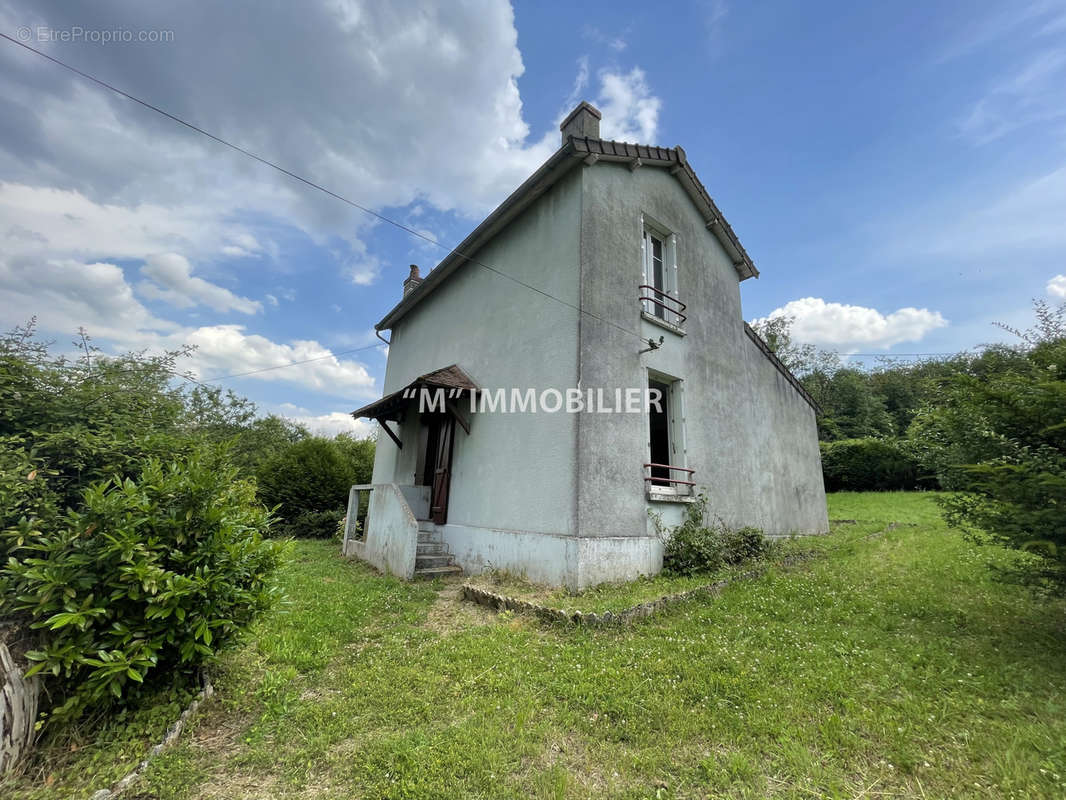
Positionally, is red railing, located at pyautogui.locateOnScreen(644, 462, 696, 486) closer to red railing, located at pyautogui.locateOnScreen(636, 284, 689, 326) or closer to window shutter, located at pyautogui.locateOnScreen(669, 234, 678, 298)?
red railing, located at pyautogui.locateOnScreen(636, 284, 689, 326)

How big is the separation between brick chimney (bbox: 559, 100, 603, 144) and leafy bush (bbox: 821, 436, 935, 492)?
64.8 ft

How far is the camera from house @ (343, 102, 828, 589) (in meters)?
6.30

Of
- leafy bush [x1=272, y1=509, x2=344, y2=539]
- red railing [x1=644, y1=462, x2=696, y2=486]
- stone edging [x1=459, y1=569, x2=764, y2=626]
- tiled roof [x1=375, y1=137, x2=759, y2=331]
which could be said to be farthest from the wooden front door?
leafy bush [x1=272, y1=509, x2=344, y2=539]

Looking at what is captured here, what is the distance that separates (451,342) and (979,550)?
1114 cm

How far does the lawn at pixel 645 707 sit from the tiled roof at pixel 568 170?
6.57 m

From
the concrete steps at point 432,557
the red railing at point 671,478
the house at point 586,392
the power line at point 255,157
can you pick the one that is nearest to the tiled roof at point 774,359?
the house at point 586,392

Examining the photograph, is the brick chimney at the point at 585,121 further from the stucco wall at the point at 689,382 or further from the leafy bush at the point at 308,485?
the leafy bush at the point at 308,485

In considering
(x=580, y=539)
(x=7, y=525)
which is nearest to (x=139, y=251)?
(x=7, y=525)

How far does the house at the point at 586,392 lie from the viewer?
6297mm

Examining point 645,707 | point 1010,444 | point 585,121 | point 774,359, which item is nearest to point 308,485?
point 585,121

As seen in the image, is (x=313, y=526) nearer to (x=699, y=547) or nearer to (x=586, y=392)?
(x=586, y=392)

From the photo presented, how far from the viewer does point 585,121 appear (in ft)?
24.6

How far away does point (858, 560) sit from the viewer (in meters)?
7.54

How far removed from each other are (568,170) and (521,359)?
3.41 meters
